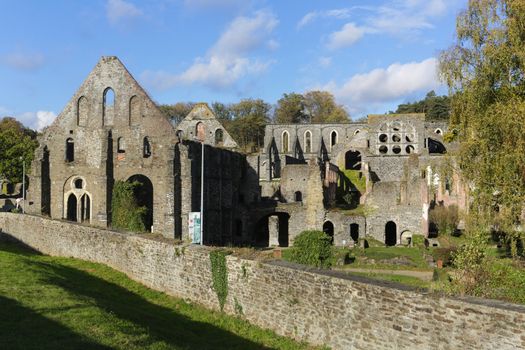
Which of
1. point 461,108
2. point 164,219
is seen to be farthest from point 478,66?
point 164,219

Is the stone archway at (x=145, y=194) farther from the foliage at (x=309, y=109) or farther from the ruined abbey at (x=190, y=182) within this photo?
the foliage at (x=309, y=109)

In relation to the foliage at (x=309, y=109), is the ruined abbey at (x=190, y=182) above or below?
below

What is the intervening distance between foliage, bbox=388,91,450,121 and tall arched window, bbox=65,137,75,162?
69.1m

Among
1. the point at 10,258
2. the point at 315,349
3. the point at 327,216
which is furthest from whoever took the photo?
the point at 327,216

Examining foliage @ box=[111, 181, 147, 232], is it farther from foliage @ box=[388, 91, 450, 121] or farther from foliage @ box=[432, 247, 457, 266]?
foliage @ box=[388, 91, 450, 121]

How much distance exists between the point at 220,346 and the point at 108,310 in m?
2.80

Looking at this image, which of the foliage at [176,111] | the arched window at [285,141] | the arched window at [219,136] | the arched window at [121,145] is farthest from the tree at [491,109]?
the foliage at [176,111]

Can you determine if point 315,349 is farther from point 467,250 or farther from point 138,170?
point 138,170

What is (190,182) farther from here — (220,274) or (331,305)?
(331,305)

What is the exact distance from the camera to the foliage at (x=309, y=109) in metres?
97.5

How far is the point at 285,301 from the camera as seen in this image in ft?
40.4

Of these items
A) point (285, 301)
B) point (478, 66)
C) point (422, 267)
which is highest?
point (478, 66)

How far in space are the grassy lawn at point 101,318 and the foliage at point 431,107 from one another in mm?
83892

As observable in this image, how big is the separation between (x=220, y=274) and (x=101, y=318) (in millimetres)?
4021
